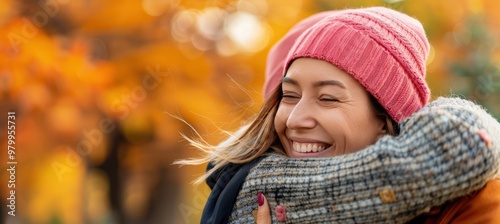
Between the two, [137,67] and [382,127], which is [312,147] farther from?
[137,67]

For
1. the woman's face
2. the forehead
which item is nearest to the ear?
the woman's face

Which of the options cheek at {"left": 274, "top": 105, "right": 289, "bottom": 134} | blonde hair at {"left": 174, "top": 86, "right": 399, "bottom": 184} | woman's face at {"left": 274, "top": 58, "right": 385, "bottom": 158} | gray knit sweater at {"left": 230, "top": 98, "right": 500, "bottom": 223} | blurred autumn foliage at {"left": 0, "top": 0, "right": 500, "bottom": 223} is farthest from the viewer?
blurred autumn foliage at {"left": 0, "top": 0, "right": 500, "bottom": 223}

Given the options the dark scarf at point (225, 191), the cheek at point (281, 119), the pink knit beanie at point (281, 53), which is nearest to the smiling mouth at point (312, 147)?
the cheek at point (281, 119)

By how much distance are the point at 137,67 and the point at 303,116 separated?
545 cm

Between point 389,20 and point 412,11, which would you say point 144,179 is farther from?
point 389,20

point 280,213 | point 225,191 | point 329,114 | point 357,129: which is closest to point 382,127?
point 357,129

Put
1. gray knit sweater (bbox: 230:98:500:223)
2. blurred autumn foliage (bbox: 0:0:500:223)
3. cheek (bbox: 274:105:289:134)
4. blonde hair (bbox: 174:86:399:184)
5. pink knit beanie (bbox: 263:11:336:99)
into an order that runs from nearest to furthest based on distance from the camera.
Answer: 1. gray knit sweater (bbox: 230:98:500:223)
2. cheek (bbox: 274:105:289:134)
3. blonde hair (bbox: 174:86:399:184)
4. pink knit beanie (bbox: 263:11:336:99)
5. blurred autumn foliage (bbox: 0:0:500:223)

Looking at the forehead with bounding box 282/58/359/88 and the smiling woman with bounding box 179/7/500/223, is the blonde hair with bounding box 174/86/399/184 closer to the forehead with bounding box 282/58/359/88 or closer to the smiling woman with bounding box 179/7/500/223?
the smiling woman with bounding box 179/7/500/223

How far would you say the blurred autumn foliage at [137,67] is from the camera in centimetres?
730

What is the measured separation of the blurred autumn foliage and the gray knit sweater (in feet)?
15.9

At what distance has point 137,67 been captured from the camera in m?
7.76

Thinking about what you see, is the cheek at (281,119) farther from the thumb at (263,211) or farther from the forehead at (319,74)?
the thumb at (263,211)

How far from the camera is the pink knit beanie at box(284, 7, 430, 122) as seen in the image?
249cm

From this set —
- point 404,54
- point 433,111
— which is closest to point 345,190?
point 433,111
